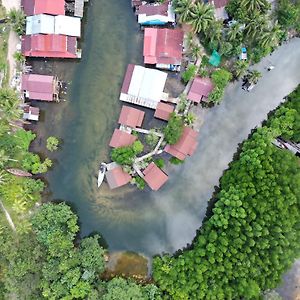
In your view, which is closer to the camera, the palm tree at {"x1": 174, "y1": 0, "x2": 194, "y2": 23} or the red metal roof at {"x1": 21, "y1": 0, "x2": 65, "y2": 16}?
the palm tree at {"x1": 174, "y1": 0, "x2": 194, "y2": 23}

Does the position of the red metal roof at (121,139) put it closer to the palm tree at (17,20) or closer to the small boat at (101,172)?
the small boat at (101,172)

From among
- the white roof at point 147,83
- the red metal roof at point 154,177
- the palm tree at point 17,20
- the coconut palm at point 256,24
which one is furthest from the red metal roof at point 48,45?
the coconut palm at point 256,24

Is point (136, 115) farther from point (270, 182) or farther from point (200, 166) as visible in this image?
point (270, 182)

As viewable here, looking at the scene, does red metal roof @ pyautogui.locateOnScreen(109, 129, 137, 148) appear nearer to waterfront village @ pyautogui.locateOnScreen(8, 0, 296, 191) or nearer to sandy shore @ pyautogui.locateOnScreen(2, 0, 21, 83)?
waterfront village @ pyautogui.locateOnScreen(8, 0, 296, 191)

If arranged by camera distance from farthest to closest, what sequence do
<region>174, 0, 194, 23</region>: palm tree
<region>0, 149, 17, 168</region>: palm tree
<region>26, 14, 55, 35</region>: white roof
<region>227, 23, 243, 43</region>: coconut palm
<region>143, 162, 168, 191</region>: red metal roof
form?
<region>143, 162, 168, 191</region>: red metal roof
<region>26, 14, 55, 35</region>: white roof
<region>0, 149, 17, 168</region>: palm tree
<region>227, 23, 243, 43</region>: coconut palm
<region>174, 0, 194, 23</region>: palm tree

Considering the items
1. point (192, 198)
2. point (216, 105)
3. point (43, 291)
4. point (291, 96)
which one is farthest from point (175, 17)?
point (43, 291)

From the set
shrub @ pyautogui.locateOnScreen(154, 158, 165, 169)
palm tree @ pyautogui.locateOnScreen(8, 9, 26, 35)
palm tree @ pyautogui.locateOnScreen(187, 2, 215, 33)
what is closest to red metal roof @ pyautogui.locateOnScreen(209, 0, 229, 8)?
palm tree @ pyautogui.locateOnScreen(187, 2, 215, 33)

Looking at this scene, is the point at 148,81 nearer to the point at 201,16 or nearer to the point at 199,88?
the point at 199,88
